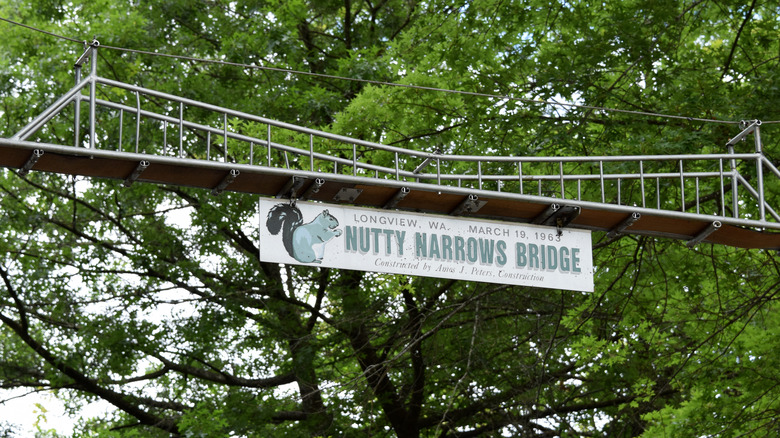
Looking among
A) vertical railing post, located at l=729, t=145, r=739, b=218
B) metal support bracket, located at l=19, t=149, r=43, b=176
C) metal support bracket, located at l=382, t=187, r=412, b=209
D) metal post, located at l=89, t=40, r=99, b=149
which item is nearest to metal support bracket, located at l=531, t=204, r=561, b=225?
metal support bracket, located at l=382, t=187, r=412, b=209

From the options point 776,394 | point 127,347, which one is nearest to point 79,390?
point 127,347

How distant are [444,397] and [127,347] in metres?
4.12

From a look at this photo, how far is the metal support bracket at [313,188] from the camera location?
5.01 meters

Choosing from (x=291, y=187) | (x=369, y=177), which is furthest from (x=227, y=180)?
(x=369, y=177)

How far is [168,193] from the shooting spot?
14844 millimetres

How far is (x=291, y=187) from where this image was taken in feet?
16.3

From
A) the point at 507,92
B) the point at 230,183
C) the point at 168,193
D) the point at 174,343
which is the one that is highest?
the point at 168,193

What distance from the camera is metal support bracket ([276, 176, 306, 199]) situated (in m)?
4.95

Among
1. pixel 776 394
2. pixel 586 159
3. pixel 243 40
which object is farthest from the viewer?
pixel 243 40

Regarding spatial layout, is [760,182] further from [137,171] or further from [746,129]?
[137,171]

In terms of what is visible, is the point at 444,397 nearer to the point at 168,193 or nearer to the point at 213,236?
the point at 213,236

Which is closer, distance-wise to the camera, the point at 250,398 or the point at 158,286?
the point at 250,398

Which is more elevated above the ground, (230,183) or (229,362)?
(229,362)

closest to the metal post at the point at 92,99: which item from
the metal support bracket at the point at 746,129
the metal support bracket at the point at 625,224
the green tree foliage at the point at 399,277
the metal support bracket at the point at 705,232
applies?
the metal support bracket at the point at 625,224
